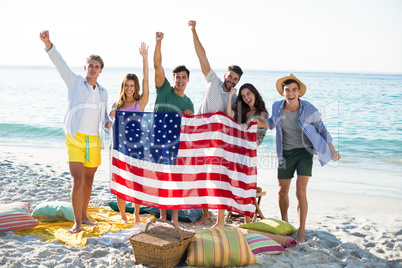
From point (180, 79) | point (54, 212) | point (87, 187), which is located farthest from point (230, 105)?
point (54, 212)

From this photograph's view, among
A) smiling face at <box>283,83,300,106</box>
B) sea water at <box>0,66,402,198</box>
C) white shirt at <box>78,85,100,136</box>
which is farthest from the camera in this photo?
sea water at <box>0,66,402,198</box>

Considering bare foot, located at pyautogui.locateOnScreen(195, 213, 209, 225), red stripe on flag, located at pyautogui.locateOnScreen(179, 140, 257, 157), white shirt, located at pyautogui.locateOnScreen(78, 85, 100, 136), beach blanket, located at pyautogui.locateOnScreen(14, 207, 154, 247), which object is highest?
white shirt, located at pyautogui.locateOnScreen(78, 85, 100, 136)

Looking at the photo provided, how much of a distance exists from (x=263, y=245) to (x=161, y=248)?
118 centimetres

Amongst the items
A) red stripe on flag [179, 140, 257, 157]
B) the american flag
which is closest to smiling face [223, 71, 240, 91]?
the american flag

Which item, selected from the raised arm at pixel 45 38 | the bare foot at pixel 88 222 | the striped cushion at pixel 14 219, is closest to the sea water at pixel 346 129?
the bare foot at pixel 88 222

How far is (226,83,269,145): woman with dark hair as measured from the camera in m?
5.25

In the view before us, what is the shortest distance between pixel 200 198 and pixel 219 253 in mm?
1284

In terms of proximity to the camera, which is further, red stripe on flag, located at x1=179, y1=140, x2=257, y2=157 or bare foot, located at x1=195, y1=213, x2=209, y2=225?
bare foot, located at x1=195, y1=213, x2=209, y2=225

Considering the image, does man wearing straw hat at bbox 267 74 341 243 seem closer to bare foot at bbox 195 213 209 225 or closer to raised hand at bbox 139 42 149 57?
bare foot at bbox 195 213 209 225

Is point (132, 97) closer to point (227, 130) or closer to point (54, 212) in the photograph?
point (227, 130)

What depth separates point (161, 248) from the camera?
4.05 metres

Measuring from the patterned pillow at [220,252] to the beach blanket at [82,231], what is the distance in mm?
1333

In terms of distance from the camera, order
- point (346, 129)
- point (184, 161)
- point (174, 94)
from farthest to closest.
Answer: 1. point (346, 129)
2. point (174, 94)
3. point (184, 161)

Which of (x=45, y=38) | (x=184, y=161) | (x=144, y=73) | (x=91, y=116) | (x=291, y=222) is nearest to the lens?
(x=45, y=38)
